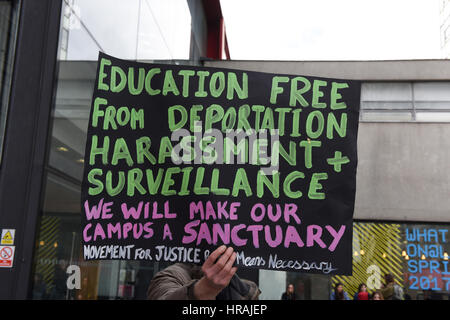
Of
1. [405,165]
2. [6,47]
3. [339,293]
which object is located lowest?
[339,293]

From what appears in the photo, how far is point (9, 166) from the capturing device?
412 centimetres

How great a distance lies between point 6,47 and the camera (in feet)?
15.1

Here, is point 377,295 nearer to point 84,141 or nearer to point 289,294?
point 289,294

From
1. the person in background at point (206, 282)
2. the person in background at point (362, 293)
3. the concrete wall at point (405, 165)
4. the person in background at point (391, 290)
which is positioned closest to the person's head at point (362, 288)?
the person in background at point (362, 293)

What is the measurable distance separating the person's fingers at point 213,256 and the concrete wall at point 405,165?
10.4 metres

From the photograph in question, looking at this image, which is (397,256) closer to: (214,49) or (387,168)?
(387,168)

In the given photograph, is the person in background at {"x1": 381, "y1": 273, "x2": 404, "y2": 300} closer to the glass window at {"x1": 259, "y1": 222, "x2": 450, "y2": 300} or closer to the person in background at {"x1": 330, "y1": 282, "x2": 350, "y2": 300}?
the glass window at {"x1": 259, "y1": 222, "x2": 450, "y2": 300}

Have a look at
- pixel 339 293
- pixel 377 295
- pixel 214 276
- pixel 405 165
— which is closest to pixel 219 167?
pixel 214 276

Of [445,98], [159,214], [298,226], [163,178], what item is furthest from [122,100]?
[445,98]

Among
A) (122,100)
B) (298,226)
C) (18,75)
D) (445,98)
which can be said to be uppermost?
(445,98)

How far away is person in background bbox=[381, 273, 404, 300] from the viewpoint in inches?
504

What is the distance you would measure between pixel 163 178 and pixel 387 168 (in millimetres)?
10964

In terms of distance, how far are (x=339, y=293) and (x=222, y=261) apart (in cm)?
1009

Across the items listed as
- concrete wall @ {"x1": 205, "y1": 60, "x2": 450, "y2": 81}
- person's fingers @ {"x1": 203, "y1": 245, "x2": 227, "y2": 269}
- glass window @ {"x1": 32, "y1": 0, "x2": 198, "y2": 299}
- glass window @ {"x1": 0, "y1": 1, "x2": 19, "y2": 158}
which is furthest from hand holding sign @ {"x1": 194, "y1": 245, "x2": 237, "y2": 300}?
concrete wall @ {"x1": 205, "y1": 60, "x2": 450, "y2": 81}
